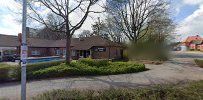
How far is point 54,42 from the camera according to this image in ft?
167

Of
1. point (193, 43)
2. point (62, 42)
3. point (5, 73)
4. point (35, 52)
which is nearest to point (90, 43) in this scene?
point (62, 42)

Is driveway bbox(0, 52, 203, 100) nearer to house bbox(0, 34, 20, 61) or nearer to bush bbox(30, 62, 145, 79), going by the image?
bush bbox(30, 62, 145, 79)

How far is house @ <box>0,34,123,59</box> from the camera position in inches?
1642

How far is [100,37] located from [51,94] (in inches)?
1418

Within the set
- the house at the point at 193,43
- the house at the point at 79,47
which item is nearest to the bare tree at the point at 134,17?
the house at the point at 79,47

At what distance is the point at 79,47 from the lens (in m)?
44.8

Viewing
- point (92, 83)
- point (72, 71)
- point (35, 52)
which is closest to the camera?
point (92, 83)

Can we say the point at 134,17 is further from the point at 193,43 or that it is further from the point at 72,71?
the point at 193,43

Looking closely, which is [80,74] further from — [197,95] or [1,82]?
[197,95]

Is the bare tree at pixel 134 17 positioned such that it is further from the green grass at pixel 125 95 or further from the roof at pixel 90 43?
the green grass at pixel 125 95

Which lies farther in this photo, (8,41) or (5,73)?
(8,41)

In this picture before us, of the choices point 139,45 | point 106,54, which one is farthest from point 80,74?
point 106,54

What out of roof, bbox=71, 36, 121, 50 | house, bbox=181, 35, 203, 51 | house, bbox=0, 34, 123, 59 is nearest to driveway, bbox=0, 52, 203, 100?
house, bbox=0, 34, 123, 59

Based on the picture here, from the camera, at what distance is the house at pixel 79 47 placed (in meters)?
41.7
